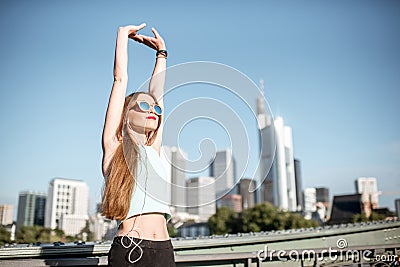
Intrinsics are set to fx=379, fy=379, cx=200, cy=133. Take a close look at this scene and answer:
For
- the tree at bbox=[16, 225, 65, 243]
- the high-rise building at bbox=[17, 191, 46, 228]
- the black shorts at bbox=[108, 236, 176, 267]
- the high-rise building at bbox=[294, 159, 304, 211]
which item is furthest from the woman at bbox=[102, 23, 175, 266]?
the high-rise building at bbox=[294, 159, 304, 211]

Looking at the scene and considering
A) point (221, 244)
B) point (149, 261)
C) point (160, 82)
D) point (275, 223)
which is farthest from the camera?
point (275, 223)

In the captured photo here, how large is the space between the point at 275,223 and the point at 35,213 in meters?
96.0

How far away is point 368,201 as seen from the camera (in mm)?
69125

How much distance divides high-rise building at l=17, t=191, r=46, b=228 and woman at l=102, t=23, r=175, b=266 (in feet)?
408

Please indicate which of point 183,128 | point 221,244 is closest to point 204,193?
point 183,128

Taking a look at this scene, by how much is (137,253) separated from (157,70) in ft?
3.44

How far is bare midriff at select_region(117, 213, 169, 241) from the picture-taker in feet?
5.86

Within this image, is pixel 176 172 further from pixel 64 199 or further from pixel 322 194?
pixel 322 194

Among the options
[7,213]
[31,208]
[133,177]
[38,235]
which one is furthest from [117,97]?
[31,208]

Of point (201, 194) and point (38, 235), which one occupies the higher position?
point (201, 194)

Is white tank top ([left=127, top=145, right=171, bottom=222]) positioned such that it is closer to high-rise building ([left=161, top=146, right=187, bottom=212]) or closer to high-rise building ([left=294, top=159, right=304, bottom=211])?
high-rise building ([left=161, top=146, right=187, bottom=212])

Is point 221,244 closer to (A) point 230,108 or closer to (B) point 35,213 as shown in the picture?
(A) point 230,108

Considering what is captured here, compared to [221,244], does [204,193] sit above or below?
above

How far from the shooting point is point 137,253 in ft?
5.69
